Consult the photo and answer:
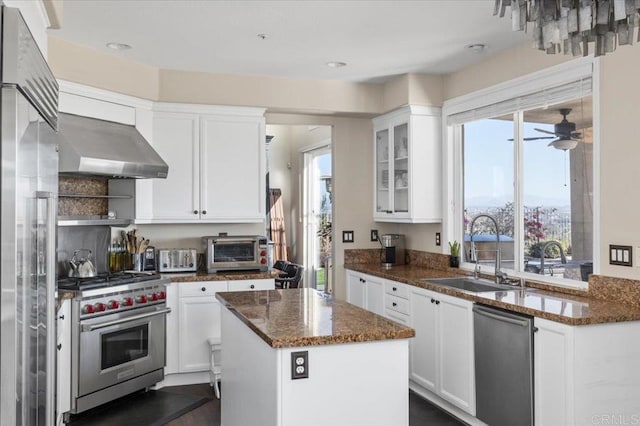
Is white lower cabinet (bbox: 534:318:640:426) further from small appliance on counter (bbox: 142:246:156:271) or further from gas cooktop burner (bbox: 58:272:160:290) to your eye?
small appliance on counter (bbox: 142:246:156:271)

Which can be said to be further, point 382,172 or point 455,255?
point 382,172

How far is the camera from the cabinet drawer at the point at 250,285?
454 cm

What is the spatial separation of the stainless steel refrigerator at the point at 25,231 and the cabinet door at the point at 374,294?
312 centimetres

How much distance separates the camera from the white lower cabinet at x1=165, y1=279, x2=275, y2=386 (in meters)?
4.38

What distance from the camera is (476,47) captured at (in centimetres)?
391

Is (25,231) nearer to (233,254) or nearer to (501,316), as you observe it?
(501,316)

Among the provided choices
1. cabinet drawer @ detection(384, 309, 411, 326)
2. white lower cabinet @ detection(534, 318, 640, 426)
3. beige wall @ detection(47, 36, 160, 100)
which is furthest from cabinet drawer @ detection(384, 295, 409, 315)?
beige wall @ detection(47, 36, 160, 100)

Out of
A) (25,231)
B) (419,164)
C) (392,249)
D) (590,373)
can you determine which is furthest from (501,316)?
(25,231)

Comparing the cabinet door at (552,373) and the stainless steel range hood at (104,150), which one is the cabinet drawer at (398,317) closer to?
the cabinet door at (552,373)

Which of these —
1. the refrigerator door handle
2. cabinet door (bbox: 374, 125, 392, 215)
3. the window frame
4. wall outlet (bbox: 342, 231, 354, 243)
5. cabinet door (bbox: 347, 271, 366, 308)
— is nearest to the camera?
the refrigerator door handle

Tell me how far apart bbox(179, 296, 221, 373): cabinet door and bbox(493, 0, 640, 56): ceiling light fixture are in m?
3.56

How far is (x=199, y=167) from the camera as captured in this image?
15.3ft

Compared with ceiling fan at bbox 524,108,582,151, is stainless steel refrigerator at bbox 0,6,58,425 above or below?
below

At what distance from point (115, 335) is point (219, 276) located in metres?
0.95
